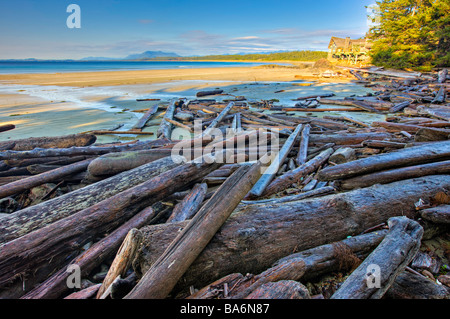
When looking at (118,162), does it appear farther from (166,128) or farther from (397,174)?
(166,128)

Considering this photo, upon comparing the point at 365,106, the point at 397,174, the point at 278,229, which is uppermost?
the point at 365,106

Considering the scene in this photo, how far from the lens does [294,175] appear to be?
402 cm

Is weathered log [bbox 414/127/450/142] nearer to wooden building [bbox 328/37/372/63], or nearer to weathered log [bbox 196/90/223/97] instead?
weathered log [bbox 196/90/223/97]

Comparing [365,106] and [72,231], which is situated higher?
[365,106]

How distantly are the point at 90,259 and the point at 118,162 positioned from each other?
6.05 ft

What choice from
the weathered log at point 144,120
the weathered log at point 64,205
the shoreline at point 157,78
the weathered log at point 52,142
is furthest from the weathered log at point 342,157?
the shoreline at point 157,78

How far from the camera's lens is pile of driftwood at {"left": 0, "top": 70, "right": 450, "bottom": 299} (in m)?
1.76

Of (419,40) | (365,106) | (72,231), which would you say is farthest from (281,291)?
(419,40)

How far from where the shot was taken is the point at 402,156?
350cm

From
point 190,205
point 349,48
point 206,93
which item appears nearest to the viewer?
Result: point 190,205

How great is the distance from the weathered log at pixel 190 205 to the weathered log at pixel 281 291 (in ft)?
4.64
